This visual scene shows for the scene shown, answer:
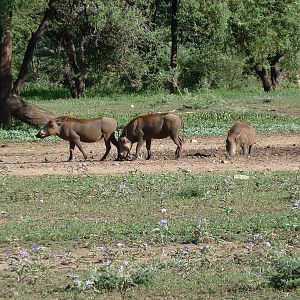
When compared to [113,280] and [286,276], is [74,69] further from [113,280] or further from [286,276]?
[286,276]

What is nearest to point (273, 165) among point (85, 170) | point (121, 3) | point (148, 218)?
point (85, 170)

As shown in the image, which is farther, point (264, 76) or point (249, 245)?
point (264, 76)

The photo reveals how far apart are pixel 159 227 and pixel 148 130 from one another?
782 centimetres

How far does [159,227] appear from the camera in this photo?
1009 cm

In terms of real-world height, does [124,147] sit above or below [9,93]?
below

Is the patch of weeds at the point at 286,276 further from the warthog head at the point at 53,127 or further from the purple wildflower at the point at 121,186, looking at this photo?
the warthog head at the point at 53,127

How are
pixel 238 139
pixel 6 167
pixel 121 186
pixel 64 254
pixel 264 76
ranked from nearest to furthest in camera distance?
pixel 64 254, pixel 121 186, pixel 6 167, pixel 238 139, pixel 264 76

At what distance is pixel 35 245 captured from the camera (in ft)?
30.4

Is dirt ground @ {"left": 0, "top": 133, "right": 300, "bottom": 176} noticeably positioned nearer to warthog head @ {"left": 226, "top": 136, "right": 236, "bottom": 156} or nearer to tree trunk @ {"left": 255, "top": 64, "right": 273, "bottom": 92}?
warthog head @ {"left": 226, "top": 136, "right": 236, "bottom": 156}

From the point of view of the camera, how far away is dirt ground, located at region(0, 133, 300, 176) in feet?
51.1

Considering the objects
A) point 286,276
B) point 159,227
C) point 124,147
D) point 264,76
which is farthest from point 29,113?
point 264,76

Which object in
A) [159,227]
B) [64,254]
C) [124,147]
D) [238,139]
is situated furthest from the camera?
[124,147]

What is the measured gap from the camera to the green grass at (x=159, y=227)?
7840mm

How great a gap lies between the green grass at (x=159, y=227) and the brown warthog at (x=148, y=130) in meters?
3.03
